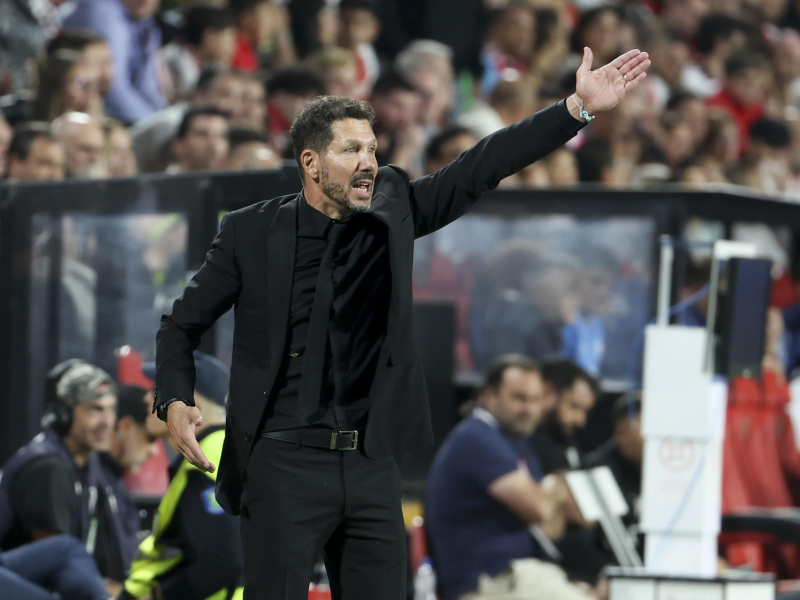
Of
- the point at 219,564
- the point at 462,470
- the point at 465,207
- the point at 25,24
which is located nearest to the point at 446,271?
the point at 462,470

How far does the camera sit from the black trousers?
2.76 metres

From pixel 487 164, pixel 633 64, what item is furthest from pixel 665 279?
pixel 487 164

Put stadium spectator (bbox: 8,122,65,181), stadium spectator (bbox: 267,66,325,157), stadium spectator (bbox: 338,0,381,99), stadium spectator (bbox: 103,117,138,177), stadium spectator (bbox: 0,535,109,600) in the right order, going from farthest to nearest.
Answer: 1. stadium spectator (bbox: 338,0,381,99)
2. stadium spectator (bbox: 267,66,325,157)
3. stadium spectator (bbox: 103,117,138,177)
4. stadium spectator (bbox: 8,122,65,181)
5. stadium spectator (bbox: 0,535,109,600)

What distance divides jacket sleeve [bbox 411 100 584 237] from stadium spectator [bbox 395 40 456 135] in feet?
17.0

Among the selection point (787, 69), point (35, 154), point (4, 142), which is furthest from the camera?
Result: point (787, 69)

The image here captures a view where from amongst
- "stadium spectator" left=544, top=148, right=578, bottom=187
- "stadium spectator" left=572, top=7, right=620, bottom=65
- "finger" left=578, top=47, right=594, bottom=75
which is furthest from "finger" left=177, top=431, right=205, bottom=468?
"stadium spectator" left=572, top=7, right=620, bottom=65

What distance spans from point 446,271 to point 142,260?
201cm

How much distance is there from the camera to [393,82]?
25.2 feet

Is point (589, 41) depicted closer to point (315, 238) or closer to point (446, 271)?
point (446, 271)

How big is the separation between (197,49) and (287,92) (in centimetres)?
70

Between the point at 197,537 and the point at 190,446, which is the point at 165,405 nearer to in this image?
the point at 190,446

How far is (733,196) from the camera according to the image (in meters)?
6.26

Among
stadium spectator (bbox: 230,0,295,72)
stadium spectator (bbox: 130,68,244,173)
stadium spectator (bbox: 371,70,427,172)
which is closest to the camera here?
stadium spectator (bbox: 130,68,244,173)

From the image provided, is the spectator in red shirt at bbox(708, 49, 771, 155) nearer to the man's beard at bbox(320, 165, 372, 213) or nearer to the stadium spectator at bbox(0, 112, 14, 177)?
the stadium spectator at bbox(0, 112, 14, 177)
